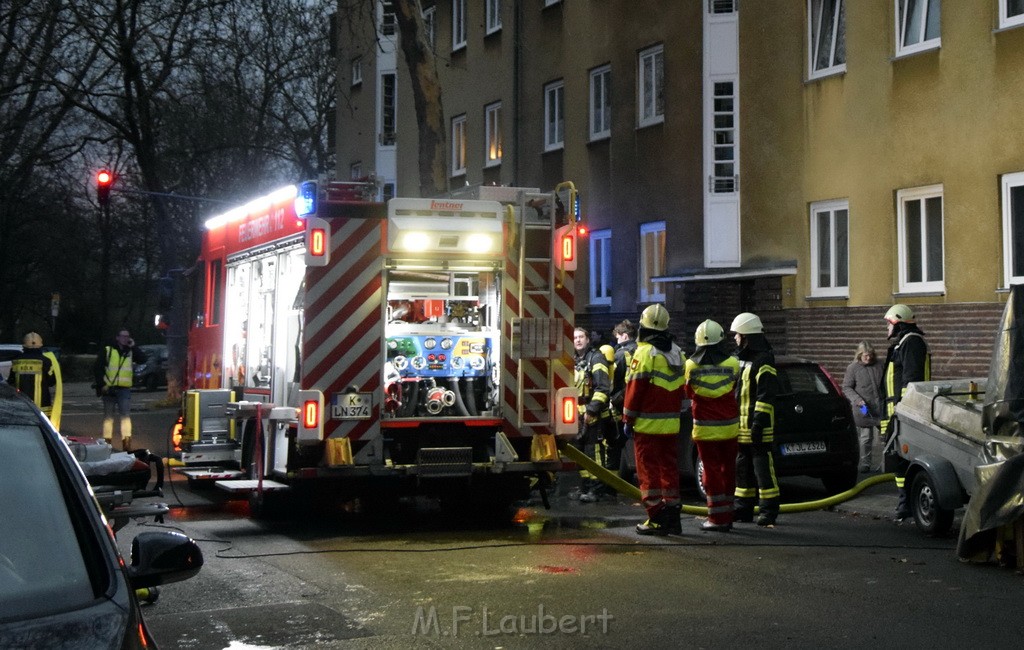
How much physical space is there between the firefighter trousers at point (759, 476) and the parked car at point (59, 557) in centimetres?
735

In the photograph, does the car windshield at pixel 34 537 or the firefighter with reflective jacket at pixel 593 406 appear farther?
the firefighter with reflective jacket at pixel 593 406

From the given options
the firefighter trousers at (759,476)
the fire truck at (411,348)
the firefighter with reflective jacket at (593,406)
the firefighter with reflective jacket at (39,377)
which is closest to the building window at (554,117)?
the firefighter with reflective jacket at (593,406)

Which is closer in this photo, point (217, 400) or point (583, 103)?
point (217, 400)

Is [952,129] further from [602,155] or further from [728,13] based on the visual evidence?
[602,155]

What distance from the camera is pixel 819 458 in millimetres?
12773

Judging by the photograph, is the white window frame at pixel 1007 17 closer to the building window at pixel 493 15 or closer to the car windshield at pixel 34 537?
the building window at pixel 493 15

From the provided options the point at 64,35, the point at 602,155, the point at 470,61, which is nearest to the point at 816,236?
the point at 602,155

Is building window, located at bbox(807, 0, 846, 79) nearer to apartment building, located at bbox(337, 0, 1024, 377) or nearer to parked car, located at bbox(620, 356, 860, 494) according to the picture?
apartment building, located at bbox(337, 0, 1024, 377)

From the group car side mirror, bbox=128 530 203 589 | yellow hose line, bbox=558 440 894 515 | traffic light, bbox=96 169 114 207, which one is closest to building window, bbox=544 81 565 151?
traffic light, bbox=96 169 114 207

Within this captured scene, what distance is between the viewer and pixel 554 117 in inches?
1052

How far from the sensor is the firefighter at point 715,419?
10648 millimetres

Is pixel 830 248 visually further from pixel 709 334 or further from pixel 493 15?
pixel 493 15

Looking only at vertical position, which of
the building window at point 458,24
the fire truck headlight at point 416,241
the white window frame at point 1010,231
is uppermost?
the building window at point 458,24

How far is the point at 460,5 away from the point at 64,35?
8.69 m
